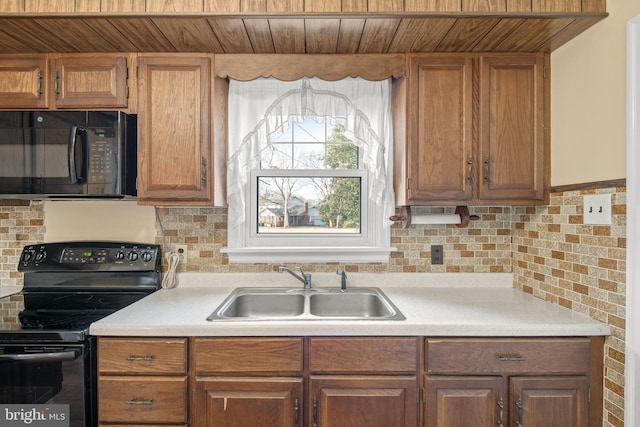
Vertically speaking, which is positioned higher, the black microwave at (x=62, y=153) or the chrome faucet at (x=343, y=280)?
the black microwave at (x=62, y=153)

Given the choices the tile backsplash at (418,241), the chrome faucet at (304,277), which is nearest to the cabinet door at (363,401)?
the chrome faucet at (304,277)

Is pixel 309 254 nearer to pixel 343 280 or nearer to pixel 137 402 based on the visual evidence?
pixel 343 280

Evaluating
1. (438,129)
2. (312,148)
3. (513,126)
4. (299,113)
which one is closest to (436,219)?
(438,129)

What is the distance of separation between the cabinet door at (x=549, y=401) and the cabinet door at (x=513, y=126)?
807 mm

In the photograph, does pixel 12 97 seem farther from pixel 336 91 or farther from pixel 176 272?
pixel 336 91

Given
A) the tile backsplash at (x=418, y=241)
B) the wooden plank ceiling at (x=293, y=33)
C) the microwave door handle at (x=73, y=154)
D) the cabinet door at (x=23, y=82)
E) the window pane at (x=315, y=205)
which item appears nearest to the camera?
the wooden plank ceiling at (x=293, y=33)

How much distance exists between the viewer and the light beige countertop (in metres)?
1.52

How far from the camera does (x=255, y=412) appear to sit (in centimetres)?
153

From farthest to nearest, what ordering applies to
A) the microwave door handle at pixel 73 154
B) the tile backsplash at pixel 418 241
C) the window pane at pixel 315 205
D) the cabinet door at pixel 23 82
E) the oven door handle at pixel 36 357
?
the window pane at pixel 315 205 < the tile backsplash at pixel 418 241 < the cabinet door at pixel 23 82 < the microwave door handle at pixel 73 154 < the oven door handle at pixel 36 357

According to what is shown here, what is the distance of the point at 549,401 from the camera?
153cm

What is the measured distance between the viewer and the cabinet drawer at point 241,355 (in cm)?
153

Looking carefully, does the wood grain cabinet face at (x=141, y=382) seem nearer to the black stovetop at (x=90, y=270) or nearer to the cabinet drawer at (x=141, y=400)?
the cabinet drawer at (x=141, y=400)

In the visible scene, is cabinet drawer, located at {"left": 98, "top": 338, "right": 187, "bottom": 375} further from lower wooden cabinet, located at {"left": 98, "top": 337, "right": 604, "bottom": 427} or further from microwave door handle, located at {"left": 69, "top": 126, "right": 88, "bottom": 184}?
microwave door handle, located at {"left": 69, "top": 126, "right": 88, "bottom": 184}

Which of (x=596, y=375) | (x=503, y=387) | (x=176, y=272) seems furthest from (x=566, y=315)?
(x=176, y=272)
